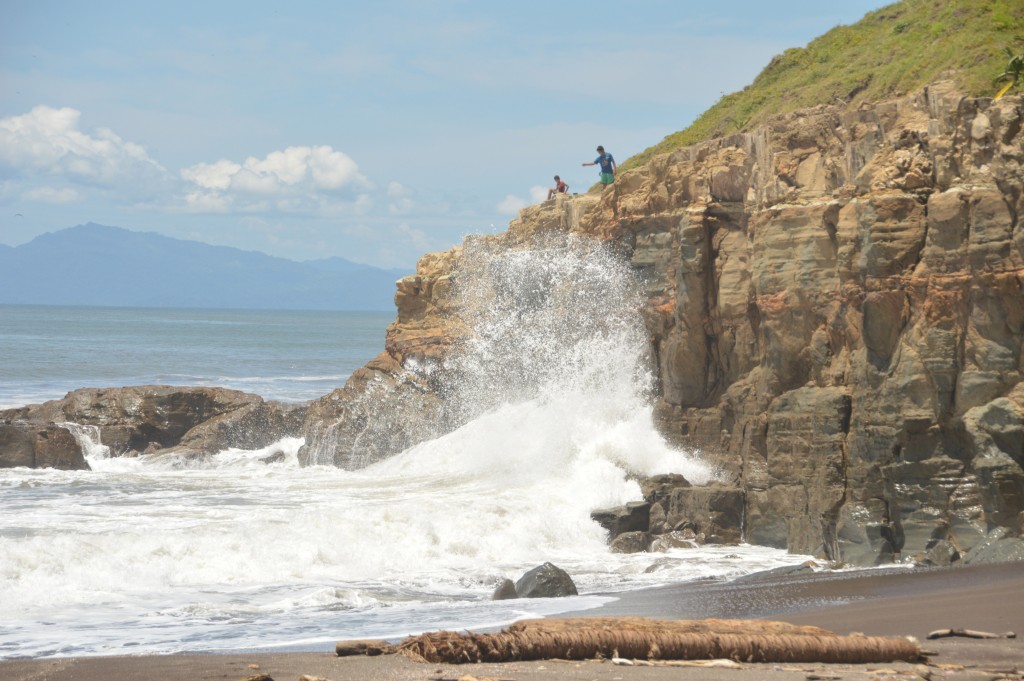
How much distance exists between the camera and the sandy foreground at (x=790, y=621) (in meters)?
7.90

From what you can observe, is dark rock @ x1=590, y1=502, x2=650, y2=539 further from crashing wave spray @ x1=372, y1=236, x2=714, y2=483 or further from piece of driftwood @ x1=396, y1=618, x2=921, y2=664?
piece of driftwood @ x1=396, y1=618, x2=921, y2=664

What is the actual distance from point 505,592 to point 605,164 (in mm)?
A: 16776

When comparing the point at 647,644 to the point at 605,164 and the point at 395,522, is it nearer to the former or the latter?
the point at 395,522

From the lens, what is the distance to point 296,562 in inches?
637

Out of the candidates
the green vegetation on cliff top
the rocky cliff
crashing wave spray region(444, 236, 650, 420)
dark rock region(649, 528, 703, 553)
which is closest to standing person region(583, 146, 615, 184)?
crashing wave spray region(444, 236, 650, 420)

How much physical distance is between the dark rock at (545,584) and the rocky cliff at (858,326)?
4.42m

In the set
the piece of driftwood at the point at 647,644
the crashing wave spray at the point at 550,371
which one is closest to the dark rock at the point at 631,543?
the crashing wave spray at the point at 550,371

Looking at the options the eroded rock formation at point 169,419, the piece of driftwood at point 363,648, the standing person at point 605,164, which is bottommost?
the piece of driftwood at point 363,648

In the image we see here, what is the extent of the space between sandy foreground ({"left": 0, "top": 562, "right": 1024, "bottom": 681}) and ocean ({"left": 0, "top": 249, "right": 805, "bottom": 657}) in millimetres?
1320

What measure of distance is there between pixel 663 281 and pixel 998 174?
322 inches

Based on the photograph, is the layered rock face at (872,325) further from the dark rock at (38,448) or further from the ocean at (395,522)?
the dark rock at (38,448)

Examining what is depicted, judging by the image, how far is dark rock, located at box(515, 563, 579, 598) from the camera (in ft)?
45.0

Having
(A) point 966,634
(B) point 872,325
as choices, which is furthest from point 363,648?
(B) point 872,325

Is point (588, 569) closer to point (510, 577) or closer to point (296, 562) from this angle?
point (510, 577)
